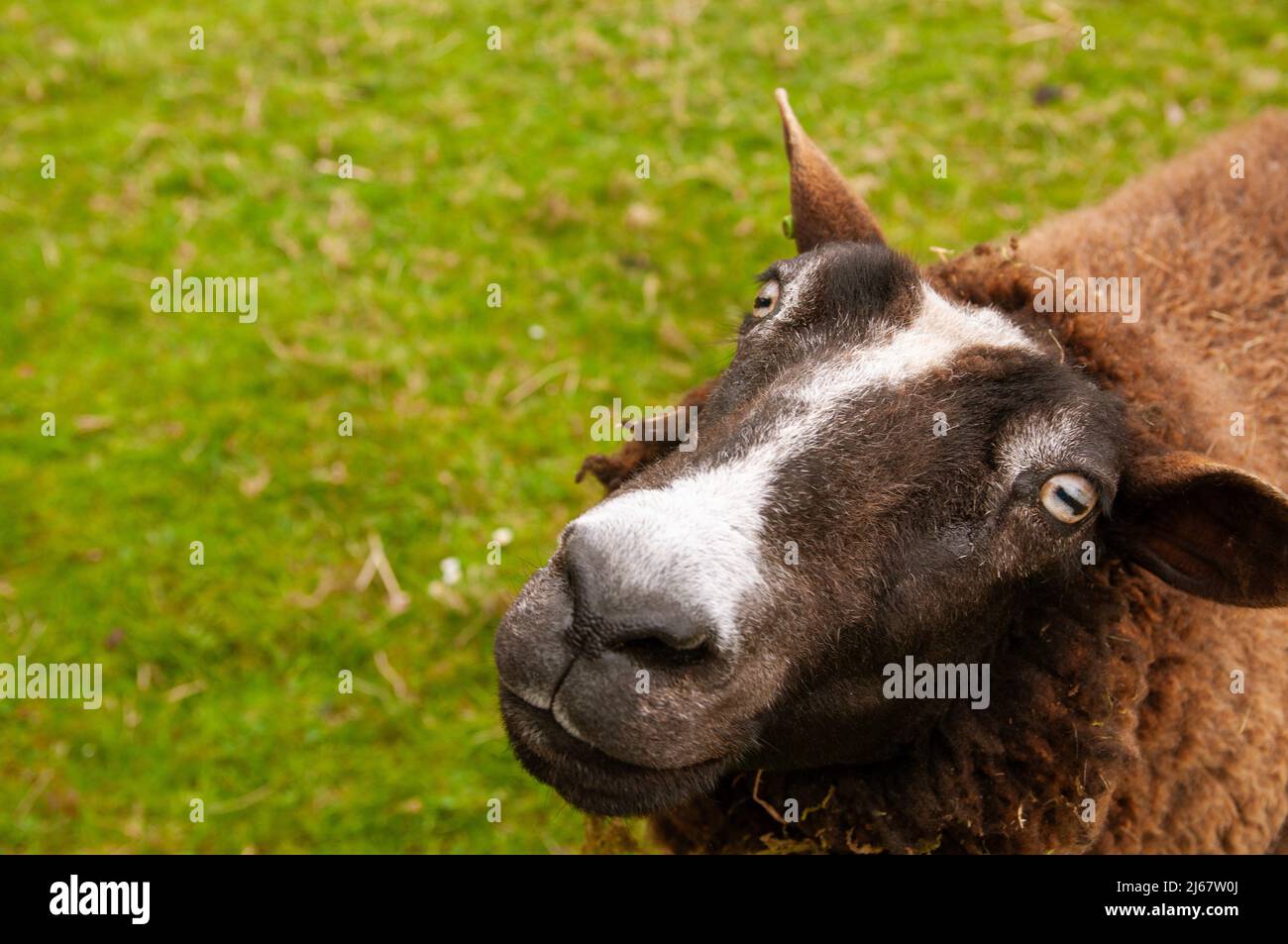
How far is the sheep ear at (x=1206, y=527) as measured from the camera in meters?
3.29

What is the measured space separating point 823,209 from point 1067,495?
5.84 feet

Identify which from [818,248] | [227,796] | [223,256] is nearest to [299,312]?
[223,256]

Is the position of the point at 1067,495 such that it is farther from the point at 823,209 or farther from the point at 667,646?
the point at 823,209

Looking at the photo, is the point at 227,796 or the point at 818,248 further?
the point at 227,796

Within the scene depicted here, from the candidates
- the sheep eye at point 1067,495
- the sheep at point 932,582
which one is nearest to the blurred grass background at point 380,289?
the sheep at point 932,582

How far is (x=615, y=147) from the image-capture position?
8992 millimetres

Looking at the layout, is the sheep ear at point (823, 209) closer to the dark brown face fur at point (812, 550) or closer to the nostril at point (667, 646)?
the dark brown face fur at point (812, 550)

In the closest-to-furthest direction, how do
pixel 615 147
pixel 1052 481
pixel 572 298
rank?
pixel 1052 481
pixel 572 298
pixel 615 147

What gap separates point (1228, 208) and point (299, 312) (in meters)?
6.17

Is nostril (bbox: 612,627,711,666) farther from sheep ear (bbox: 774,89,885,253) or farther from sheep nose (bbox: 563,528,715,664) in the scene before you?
sheep ear (bbox: 774,89,885,253)

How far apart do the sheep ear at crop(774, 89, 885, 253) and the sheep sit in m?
0.01

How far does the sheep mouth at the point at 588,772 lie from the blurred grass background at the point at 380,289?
6.61 feet

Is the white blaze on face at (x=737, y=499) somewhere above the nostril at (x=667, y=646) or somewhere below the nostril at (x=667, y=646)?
above
